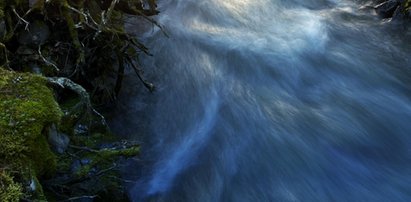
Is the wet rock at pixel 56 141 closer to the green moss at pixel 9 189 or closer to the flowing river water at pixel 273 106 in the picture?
the green moss at pixel 9 189

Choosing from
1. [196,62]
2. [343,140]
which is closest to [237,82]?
[196,62]

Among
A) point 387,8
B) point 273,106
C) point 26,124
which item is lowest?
point 273,106

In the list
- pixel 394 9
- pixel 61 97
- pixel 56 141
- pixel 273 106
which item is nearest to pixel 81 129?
pixel 61 97

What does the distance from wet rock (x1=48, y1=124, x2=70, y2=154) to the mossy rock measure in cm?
14

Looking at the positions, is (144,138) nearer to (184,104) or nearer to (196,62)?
(184,104)

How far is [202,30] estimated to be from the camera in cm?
688

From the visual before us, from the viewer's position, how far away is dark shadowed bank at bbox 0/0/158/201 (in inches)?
110

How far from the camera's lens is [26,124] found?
9.37 feet

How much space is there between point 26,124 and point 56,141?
0.47 metres

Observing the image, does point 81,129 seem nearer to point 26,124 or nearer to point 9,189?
point 26,124

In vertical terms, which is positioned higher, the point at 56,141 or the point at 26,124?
the point at 26,124

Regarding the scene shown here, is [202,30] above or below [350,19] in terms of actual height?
below

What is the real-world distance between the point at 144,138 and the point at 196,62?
5.57ft


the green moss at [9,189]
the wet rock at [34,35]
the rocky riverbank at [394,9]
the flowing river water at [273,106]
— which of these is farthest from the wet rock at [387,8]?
the green moss at [9,189]
